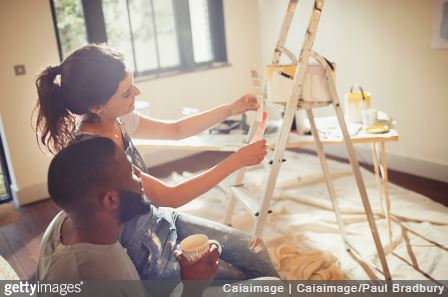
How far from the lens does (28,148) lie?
10.6ft

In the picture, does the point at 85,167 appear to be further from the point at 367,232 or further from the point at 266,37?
the point at 266,37

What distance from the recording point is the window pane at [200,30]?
4109 mm

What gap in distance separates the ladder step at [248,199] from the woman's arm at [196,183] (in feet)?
1.53

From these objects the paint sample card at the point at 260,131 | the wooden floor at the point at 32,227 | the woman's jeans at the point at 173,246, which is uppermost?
the paint sample card at the point at 260,131

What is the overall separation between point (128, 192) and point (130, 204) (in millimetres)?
32

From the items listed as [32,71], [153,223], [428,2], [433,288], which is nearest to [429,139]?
[428,2]

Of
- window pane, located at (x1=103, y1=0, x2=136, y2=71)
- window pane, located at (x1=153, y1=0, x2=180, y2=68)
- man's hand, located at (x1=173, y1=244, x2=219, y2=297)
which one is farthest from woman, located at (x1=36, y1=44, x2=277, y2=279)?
window pane, located at (x1=153, y1=0, x2=180, y2=68)

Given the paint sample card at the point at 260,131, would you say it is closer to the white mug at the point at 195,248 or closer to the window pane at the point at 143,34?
the white mug at the point at 195,248

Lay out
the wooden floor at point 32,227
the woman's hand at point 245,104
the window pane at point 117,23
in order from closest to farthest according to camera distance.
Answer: the woman's hand at point 245,104, the wooden floor at point 32,227, the window pane at point 117,23

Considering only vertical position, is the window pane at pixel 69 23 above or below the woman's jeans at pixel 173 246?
above

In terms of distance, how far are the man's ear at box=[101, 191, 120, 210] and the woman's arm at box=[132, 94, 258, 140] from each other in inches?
31.3

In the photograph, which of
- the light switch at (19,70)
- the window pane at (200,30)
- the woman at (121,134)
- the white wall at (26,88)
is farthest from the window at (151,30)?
the woman at (121,134)

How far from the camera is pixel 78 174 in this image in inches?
35.2

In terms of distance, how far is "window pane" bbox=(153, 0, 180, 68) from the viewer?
3.86 meters
